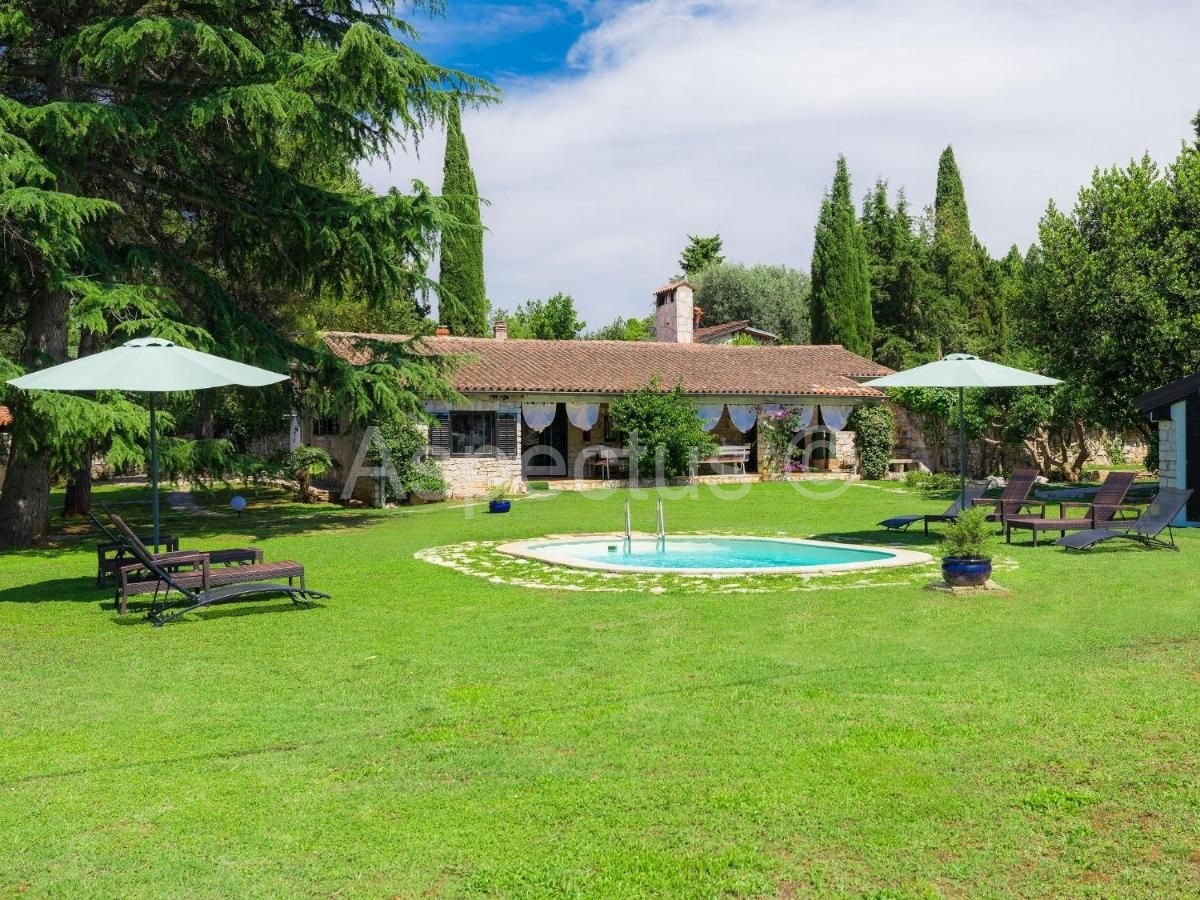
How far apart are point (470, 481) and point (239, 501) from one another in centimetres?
615

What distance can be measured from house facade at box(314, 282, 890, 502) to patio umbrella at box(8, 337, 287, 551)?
14510 mm

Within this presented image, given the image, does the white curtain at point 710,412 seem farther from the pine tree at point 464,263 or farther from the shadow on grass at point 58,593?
the shadow on grass at point 58,593

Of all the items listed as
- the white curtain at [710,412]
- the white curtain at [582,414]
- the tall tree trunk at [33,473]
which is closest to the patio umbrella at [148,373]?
the tall tree trunk at [33,473]

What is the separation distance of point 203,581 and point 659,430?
1926 cm

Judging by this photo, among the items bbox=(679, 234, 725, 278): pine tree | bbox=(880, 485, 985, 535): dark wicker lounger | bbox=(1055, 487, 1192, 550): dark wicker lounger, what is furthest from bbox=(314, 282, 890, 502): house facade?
bbox=(679, 234, 725, 278): pine tree

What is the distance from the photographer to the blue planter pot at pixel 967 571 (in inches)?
384

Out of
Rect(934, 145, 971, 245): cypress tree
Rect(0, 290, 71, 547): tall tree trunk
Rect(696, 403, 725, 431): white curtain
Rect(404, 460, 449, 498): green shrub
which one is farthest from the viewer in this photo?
Rect(934, 145, 971, 245): cypress tree

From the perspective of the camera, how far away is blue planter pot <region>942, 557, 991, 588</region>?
384 inches

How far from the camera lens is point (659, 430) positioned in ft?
91.4

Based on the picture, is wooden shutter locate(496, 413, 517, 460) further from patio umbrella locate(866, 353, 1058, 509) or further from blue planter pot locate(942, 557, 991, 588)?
blue planter pot locate(942, 557, 991, 588)

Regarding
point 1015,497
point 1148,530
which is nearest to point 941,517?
point 1015,497

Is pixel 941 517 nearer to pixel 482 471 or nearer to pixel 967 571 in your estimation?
pixel 967 571

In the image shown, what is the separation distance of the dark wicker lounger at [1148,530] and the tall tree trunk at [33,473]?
15.5 metres

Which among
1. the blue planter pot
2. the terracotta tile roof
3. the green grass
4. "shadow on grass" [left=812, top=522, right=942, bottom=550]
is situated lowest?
the green grass
